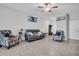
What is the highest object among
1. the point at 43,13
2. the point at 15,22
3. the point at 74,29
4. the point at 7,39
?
the point at 43,13

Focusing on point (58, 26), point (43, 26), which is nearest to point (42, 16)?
point (43, 26)

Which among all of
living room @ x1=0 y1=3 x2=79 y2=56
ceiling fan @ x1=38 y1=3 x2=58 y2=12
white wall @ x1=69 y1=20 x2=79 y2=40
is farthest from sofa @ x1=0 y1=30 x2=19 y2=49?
white wall @ x1=69 y1=20 x2=79 y2=40

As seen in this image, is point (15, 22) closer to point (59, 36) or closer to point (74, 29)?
point (59, 36)

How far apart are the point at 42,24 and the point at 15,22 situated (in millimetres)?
485

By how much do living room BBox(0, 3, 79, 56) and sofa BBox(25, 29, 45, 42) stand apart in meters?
0.04

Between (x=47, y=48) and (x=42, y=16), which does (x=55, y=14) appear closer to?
(x=42, y=16)

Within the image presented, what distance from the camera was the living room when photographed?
66.4 inches

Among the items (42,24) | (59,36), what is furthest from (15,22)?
(59,36)

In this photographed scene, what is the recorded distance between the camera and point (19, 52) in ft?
5.64

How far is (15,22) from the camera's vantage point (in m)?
1.74

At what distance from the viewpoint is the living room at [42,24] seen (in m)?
1.69

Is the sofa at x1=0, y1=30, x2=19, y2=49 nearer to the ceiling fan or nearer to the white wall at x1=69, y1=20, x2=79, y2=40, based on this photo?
the ceiling fan

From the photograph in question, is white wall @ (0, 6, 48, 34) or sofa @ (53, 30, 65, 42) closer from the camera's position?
white wall @ (0, 6, 48, 34)

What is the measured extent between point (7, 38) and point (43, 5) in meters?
0.84
